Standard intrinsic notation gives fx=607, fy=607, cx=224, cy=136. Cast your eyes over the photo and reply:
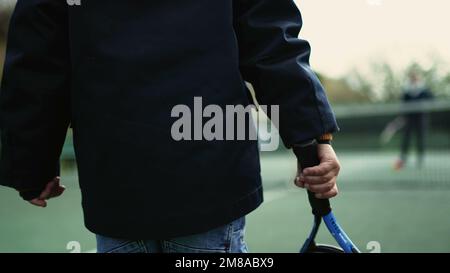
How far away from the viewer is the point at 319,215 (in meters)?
1.68

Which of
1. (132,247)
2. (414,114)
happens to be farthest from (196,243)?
(414,114)

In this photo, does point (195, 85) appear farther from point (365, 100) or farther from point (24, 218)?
point (365, 100)

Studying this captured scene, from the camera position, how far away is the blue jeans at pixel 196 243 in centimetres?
153

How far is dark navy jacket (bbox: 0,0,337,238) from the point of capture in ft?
4.87

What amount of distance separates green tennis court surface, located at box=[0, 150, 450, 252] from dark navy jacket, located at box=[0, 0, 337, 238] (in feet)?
9.75

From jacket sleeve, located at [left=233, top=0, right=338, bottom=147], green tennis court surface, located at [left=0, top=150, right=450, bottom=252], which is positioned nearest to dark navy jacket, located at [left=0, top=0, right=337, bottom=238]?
jacket sleeve, located at [left=233, top=0, right=338, bottom=147]

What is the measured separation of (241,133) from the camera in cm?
158

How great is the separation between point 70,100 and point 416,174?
9497 millimetres

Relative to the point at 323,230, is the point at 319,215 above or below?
above

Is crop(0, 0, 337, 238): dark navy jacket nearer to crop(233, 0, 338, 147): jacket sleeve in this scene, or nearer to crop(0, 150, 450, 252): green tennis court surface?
crop(233, 0, 338, 147): jacket sleeve

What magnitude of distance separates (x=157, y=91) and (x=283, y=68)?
0.34m

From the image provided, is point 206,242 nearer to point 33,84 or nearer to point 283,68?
point 283,68
